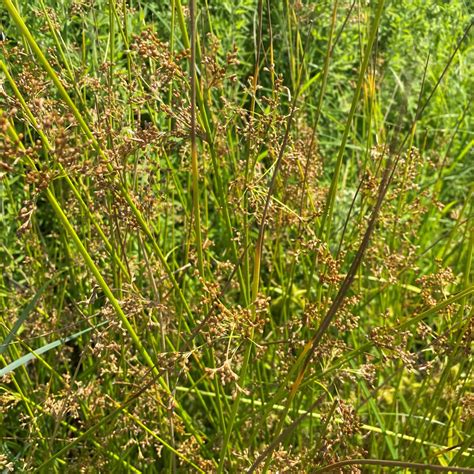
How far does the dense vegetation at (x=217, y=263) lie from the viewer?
4.25 ft

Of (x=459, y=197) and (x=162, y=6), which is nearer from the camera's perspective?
(x=162, y=6)

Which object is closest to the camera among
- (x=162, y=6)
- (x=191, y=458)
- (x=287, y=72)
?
(x=191, y=458)

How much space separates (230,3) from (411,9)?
2.65 ft

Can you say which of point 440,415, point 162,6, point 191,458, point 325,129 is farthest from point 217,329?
point 325,129

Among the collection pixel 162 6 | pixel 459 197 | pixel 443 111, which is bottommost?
pixel 459 197

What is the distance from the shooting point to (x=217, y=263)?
5.61ft

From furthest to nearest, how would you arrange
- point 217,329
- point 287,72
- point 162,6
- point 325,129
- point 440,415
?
A: point 325,129 < point 287,72 < point 162,6 < point 440,415 < point 217,329

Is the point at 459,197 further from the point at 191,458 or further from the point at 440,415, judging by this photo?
the point at 191,458

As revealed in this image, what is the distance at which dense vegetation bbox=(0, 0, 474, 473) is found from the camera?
129cm

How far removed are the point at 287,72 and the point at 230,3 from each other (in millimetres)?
367

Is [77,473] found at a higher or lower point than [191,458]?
lower

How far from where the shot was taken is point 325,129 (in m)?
3.39

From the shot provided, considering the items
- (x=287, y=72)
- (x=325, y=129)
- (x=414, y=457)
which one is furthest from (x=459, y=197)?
(x=414, y=457)

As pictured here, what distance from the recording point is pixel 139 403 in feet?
5.62
